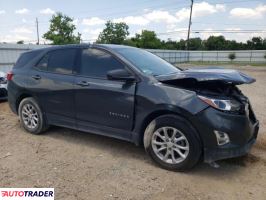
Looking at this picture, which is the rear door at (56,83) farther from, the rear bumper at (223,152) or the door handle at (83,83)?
the rear bumper at (223,152)

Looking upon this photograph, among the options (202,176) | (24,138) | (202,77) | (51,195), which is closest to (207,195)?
(202,176)

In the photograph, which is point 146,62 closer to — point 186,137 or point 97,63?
point 97,63

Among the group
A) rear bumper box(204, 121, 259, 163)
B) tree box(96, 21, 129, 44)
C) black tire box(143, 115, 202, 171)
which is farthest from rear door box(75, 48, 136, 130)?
tree box(96, 21, 129, 44)

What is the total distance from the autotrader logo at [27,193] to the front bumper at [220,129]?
6.32 feet

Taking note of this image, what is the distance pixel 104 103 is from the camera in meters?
4.65

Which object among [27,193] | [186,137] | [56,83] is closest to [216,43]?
[56,83]

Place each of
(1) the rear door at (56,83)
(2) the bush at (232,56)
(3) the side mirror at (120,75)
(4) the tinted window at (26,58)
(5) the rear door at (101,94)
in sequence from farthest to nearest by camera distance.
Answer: (2) the bush at (232,56)
(4) the tinted window at (26,58)
(1) the rear door at (56,83)
(5) the rear door at (101,94)
(3) the side mirror at (120,75)

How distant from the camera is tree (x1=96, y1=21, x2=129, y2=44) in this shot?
208 feet

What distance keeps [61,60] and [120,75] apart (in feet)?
5.08

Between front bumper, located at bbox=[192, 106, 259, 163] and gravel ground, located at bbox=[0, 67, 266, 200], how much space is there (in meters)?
0.36

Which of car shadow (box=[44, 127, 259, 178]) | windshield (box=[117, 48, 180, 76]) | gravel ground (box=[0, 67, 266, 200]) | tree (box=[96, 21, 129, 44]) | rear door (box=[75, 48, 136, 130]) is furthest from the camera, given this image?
tree (box=[96, 21, 129, 44])

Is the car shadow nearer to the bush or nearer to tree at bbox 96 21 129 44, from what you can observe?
the bush

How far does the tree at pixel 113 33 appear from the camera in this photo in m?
63.3

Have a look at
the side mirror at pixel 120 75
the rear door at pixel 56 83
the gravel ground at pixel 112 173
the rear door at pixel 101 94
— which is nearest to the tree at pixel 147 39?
the rear door at pixel 56 83
